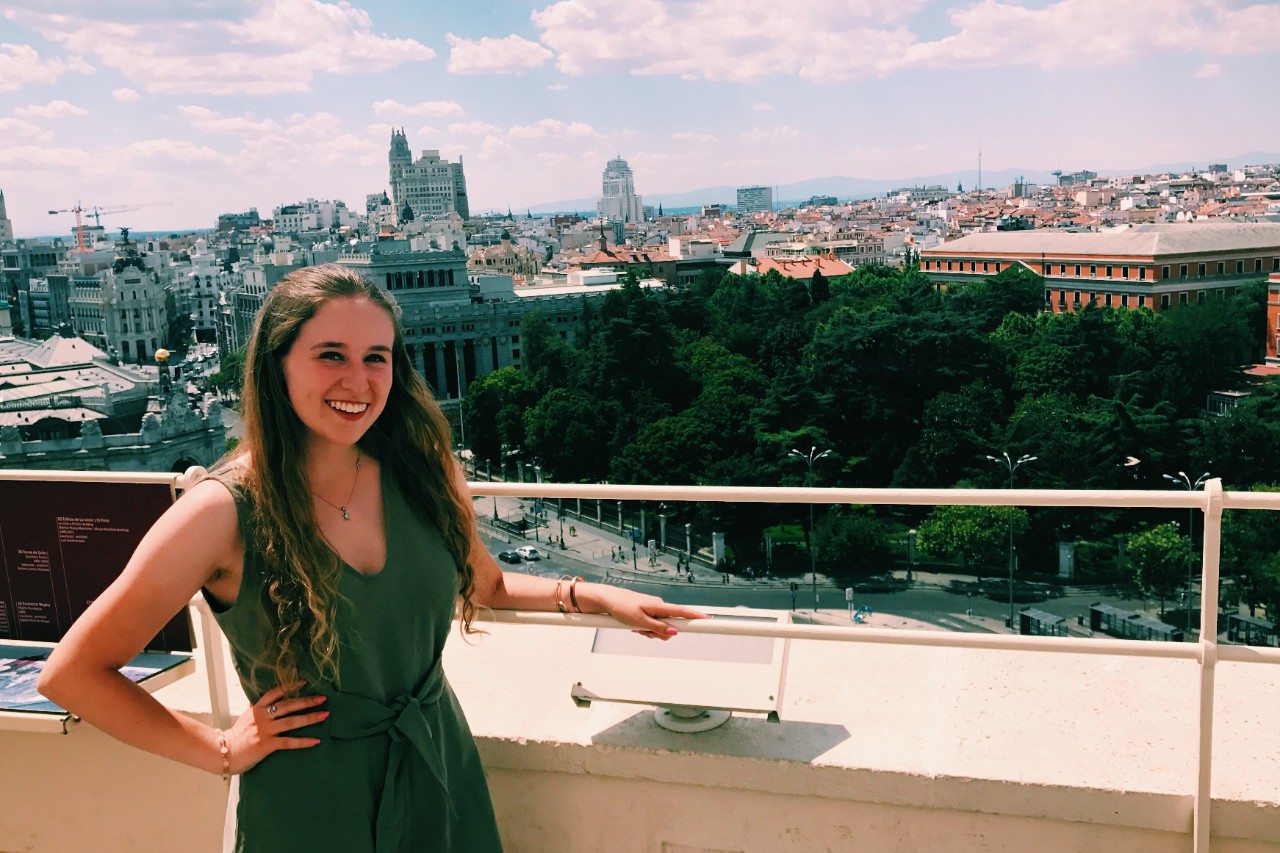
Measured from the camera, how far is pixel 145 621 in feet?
3.86

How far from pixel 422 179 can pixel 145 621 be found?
13750 cm

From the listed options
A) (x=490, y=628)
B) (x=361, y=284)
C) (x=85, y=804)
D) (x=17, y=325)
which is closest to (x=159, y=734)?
(x=361, y=284)

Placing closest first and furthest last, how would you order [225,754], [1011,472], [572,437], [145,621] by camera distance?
[145,621], [225,754], [1011,472], [572,437]

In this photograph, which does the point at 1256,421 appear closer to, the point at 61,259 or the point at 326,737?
the point at 326,737

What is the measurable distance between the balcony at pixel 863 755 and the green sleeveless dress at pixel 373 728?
34cm

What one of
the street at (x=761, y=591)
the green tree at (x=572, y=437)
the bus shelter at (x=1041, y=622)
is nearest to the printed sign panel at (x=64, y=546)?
the bus shelter at (x=1041, y=622)

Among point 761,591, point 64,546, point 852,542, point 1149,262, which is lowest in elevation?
point 761,591

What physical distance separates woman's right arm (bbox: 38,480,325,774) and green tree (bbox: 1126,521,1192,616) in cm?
2669

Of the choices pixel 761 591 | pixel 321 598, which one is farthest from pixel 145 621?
pixel 761 591

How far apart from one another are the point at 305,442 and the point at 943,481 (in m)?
31.1

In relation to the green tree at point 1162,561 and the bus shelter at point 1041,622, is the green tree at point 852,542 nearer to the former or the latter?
the bus shelter at point 1041,622

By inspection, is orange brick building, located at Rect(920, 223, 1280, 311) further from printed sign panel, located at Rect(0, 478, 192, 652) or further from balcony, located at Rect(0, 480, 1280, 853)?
printed sign panel, located at Rect(0, 478, 192, 652)

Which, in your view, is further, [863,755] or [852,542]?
[852,542]

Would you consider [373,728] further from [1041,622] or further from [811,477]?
[811,477]
